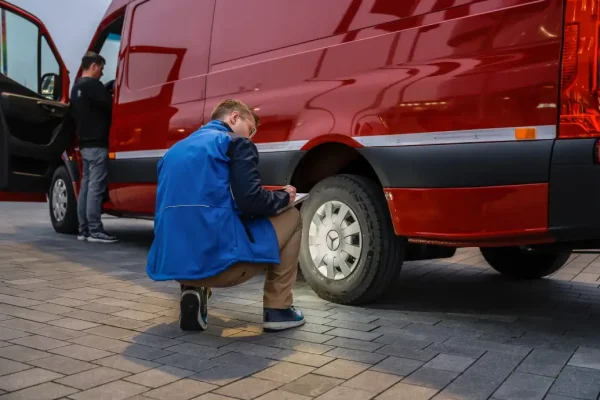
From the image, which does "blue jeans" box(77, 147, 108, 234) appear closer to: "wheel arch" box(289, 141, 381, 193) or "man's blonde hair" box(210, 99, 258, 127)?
"wheel arch" box(289, 141, 381, 193)

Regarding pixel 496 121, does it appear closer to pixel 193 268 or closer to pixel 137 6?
pixel 193 268

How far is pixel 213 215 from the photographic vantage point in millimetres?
2766

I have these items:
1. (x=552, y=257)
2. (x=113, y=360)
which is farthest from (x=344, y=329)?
(x=552, y=257)

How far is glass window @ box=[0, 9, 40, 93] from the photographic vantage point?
622cm

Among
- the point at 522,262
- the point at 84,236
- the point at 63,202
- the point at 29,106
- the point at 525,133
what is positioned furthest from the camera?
the point at 63,202

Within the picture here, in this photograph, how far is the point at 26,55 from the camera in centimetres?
649

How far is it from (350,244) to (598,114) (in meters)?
1.42

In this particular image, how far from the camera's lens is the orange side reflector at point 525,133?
9.00ft

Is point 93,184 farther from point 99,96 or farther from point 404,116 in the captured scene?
point 404,116

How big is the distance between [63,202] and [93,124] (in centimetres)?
130

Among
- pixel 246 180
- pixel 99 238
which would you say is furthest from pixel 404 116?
pixel 99 238

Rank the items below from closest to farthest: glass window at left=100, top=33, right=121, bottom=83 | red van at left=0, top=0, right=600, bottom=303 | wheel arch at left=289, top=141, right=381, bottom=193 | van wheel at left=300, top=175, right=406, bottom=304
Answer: red van at left=0, top=0, right=600, bottom=303, van wheel at left=300, top=175, right=406, bottom=304, wheel arch at left=289, top=141, right=381, bottom=193, glass window at left=100, top=33, right=121, bottom=83

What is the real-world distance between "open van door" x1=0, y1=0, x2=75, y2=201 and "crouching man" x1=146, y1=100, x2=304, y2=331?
3.89 metres

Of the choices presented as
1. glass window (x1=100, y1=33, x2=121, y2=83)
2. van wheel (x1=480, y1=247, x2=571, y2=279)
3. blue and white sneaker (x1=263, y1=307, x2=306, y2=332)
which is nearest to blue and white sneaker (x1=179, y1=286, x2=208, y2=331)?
blue and white sneaker (x1=263, y1=307, x2=306, y2=332)
